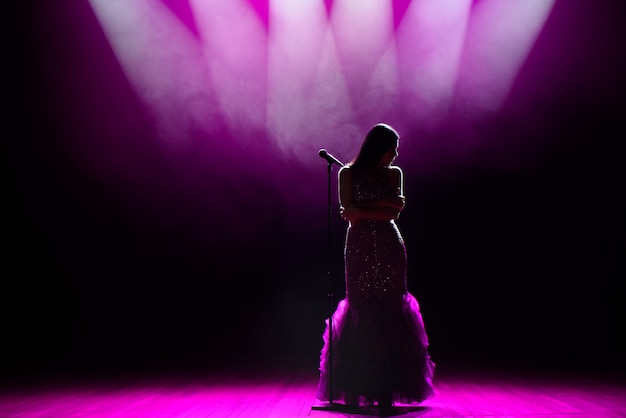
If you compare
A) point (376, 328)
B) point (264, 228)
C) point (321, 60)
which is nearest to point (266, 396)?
point (376, 328)

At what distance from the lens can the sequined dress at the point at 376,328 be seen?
8.82 ft

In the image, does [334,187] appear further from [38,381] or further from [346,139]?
[38,381]

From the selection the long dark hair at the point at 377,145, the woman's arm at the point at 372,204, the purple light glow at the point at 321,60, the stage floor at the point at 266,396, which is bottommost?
the stage floor at the point at 266,396

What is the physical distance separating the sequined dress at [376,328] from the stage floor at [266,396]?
111 millimetres

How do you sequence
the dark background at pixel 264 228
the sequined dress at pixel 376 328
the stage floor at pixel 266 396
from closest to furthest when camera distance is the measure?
the sequined dress at pixel 376 328 → the stage floor at pixel 266 396 → the dark background at pixel 264 228

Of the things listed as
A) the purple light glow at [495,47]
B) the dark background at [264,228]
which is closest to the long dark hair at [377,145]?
the dark background at [264,228]

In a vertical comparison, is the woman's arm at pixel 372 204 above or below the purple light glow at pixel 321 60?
below

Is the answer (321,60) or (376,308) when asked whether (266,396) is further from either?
(321,60)

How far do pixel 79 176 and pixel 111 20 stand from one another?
147cm

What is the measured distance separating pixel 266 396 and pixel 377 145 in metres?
1.54

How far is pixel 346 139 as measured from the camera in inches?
223

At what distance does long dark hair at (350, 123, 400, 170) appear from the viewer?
2729mm

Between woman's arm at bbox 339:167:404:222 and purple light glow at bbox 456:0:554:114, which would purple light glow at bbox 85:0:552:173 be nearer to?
purple light glow at bbox 456:0:554:114

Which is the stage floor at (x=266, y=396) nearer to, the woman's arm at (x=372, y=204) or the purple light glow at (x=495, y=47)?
the woman's arm at (x=372, y=204)
